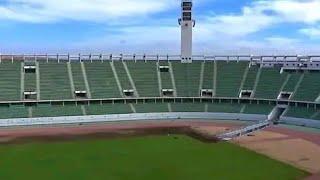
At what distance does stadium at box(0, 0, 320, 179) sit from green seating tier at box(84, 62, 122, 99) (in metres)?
0.21

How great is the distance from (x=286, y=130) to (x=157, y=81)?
29.7m

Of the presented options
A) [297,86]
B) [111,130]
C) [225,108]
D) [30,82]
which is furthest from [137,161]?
[297,86]

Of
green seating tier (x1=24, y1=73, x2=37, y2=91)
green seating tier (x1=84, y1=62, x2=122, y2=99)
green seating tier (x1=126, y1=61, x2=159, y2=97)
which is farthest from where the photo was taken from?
green seating tier (x1=126, y1=61, x2=159, y2=97)

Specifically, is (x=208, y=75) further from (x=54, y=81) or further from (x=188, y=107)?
(x=54, y=81)

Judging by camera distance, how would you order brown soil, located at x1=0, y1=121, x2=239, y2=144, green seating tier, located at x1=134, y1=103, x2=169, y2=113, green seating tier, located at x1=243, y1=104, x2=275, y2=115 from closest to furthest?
1. brown soil, located at x1=0, y1=121, x2=239, y2=144
2. green seating tier, located at x1=243, y1=104, x2=275, y2=115
3. green seating tier, located at x1=134, y1=103, x2=169, y2=113

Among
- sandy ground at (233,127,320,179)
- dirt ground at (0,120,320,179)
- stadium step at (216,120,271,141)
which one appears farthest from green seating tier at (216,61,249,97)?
sandy ground at (233,127,320,179)

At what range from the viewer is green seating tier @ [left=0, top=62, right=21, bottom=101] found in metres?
76.0

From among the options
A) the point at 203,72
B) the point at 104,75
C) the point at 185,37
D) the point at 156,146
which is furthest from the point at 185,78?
the point at 156,146

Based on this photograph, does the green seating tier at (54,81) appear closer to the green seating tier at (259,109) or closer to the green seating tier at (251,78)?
the green seating tier at (259,109)

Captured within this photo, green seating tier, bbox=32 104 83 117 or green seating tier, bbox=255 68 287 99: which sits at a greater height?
green seating tier, bbox=255 68 287 99

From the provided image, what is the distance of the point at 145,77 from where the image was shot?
3465 inches

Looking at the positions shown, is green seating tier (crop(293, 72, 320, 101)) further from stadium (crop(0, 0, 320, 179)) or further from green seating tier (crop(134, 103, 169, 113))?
green seating tier (crop(134, 103, 169, 113))

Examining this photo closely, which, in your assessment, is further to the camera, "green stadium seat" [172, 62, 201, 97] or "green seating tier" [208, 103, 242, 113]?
"green stadium seat" [172, 62, 201, 97]

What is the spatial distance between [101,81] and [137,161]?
41.3 metres
